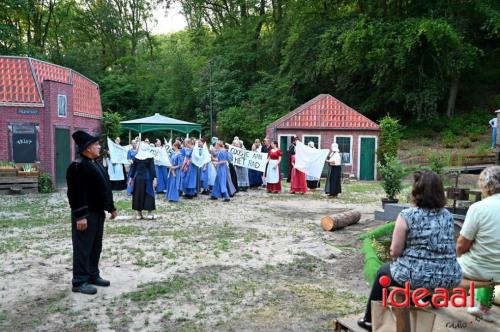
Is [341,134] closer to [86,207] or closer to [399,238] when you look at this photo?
[86,207]

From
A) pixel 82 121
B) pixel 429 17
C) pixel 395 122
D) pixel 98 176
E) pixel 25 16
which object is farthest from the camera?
pixel 25 16

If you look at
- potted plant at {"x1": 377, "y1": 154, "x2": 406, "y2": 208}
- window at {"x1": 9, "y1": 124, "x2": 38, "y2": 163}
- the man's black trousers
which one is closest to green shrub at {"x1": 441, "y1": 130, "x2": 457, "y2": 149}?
potted plant at {"x1": 377, "y1": 154, "x2": 406, "y2": 208}

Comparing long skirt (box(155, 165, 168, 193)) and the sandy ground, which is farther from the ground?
long skirt (box(155, 165, 168, 193))

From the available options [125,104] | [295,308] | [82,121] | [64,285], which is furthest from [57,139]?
[125,104]

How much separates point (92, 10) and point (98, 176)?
44.3 m

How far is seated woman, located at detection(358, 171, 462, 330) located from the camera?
362 centimetres

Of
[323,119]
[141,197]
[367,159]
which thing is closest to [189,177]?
[141,197]

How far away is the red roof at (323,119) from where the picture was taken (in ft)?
79.9

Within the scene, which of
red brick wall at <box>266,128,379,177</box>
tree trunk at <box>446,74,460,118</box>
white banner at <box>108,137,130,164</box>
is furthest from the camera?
tree trunk at <box>446,74,460,118</box>

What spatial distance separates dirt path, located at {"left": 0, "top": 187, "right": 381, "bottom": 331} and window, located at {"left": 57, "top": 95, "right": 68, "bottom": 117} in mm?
8431

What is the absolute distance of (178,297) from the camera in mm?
5844

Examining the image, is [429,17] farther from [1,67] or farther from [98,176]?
[98,176]

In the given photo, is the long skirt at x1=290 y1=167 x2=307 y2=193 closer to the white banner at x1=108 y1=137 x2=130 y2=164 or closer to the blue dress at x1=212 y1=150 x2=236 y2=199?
the blue dress at x1=212 y1=150 x2=236 y2=199

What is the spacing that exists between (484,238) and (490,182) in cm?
50
